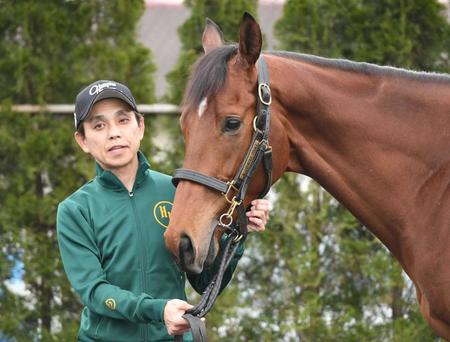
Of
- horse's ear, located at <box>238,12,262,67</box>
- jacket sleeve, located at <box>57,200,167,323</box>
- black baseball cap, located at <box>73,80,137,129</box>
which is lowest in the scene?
jacket sleeve, located at <box>57,200,167,323</box>

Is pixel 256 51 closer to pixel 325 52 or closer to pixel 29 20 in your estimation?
pixel 325 52

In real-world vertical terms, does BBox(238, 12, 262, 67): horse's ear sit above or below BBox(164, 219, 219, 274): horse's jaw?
above

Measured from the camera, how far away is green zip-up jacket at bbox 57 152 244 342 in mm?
3305

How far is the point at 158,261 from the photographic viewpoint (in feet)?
11.0

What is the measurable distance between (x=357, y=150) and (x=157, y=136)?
103 inches

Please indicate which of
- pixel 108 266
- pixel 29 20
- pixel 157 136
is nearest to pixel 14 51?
pixel 29 20

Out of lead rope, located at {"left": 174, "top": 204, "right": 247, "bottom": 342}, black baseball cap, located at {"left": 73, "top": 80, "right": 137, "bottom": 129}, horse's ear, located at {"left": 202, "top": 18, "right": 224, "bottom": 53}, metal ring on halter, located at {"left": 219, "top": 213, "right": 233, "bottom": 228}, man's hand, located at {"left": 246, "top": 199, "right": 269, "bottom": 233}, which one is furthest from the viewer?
horse's ear, located at {"left": 202, "top": 18, "right": 224, "bottom": 53}

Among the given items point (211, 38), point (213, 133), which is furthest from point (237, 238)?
point (211, 38)

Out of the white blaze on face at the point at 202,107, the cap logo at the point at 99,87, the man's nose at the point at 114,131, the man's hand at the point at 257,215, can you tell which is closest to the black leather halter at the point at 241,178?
the man's hand at the point at 257,215

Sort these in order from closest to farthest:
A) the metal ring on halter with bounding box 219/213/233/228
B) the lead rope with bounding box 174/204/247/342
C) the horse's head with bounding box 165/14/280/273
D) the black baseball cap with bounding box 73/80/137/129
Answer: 1. the lead rope with bounding box 174/204/247/342
2. the horse's head with bounding box 165/14/280/273
3. the metal ring on halter with bounding box 219/213/233/228
4. the black baseball cap with bounding box 73/80/137/129

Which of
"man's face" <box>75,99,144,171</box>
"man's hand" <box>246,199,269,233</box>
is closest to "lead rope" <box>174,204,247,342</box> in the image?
"man's hand" <box>246,199,269,233</box>

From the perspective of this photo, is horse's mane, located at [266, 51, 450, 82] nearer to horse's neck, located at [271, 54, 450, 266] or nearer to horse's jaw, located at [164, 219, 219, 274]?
horse's neck, located at [271, 54, 450, 266]

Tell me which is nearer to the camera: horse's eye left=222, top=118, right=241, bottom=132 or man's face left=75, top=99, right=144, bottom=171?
horse's eye left=222, top=118, right=241, bottom=132

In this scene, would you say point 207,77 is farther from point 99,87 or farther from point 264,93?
point 99,87
